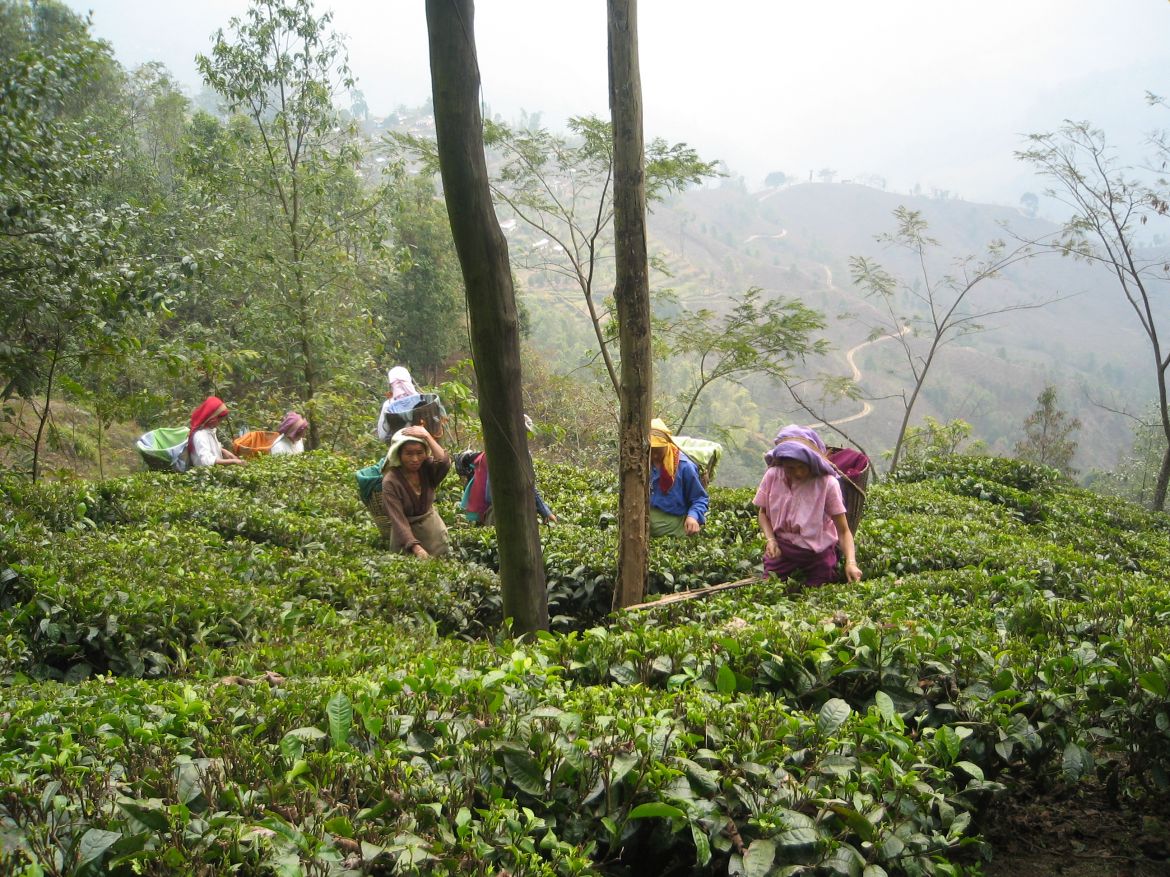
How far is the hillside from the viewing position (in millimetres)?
64250

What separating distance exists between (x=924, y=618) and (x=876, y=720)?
142 centimetres

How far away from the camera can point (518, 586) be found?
4.11 m

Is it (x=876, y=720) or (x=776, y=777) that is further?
(x=876, y=720)

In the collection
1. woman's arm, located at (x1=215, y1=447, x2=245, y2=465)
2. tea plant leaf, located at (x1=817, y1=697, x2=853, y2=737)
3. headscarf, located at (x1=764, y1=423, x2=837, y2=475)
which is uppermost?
headscarf, located at (x1=764, y1=423, x2=837, y2=475)

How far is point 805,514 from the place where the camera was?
5.02 m

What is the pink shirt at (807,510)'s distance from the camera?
16.3ft

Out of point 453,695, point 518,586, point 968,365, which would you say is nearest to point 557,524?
point 518,586

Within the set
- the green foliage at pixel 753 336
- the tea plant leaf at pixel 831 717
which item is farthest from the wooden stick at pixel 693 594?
the green foliage at pixel 753 336

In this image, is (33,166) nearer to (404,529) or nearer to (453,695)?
(404,529)

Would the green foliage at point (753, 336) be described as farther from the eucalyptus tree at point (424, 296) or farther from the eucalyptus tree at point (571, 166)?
the eucalyptus tree at point (424, 296)

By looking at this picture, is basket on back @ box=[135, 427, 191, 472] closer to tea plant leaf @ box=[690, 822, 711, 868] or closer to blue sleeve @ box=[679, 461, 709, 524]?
blue sleeve @ box=[679, 461, 709, 524]

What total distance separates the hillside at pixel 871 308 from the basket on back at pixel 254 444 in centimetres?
3192

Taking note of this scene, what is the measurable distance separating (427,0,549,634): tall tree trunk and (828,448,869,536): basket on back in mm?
2488

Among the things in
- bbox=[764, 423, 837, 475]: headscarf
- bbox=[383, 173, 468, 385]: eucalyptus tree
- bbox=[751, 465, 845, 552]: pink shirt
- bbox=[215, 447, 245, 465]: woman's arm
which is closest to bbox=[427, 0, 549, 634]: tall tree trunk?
bbox=[764, 423, 837, 475]: headscarf
